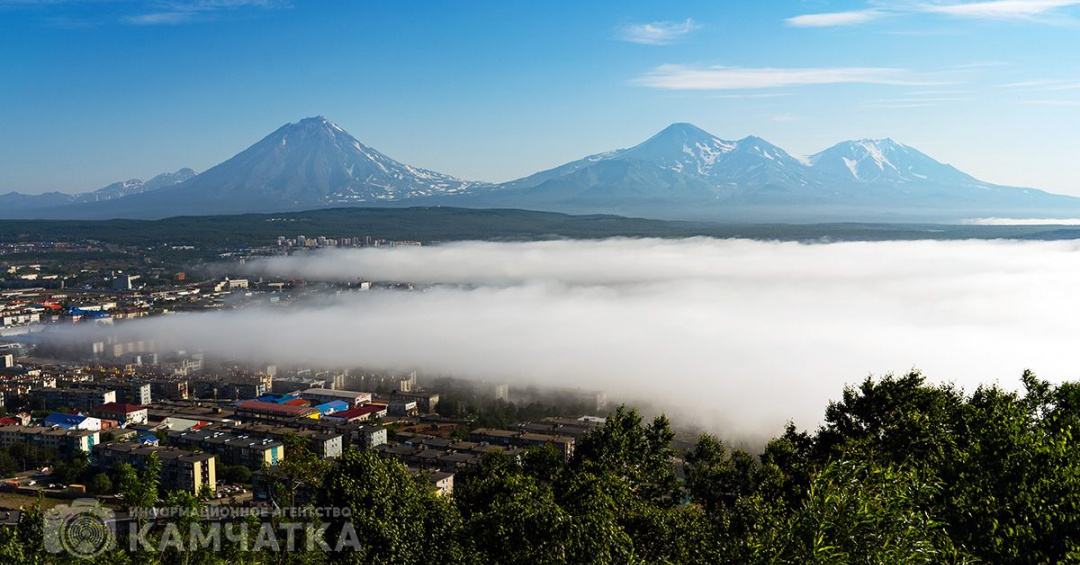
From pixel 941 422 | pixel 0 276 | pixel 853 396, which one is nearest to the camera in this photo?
pixel 941 422

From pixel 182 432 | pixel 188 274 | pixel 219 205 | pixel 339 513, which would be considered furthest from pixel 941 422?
pixel 219 205

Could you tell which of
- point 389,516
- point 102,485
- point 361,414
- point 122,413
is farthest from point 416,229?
point 389,516

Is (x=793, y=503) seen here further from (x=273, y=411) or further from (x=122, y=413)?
(x=122, y=413)

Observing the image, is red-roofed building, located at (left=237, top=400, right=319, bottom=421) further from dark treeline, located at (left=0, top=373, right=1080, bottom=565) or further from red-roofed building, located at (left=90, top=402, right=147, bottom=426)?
dark treeline, located at (left=0, top=373, right=1080, bottom=565)

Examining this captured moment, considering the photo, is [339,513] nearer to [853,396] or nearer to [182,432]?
[853,396]

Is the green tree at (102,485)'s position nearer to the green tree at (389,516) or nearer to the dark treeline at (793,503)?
the dark treeline at (793,503)

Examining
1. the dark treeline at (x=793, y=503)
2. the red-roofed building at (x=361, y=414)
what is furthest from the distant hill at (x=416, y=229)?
the dark treeline at (x=793, y=503)
